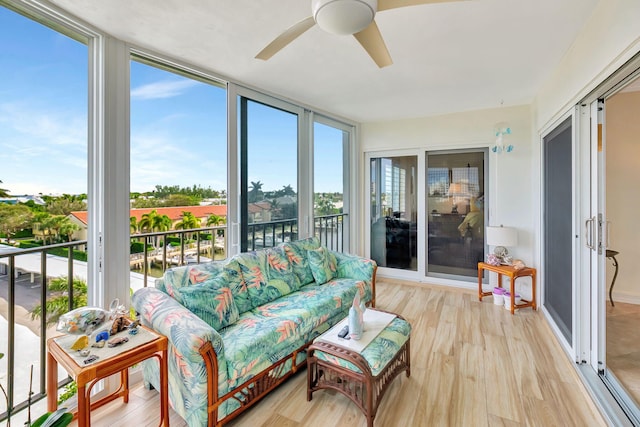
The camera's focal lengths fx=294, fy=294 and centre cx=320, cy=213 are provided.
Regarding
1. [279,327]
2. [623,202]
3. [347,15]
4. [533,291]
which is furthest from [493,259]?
[347,15]

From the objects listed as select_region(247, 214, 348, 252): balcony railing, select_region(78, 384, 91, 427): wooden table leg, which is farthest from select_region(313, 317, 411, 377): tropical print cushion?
select_region(247, 214, 348, 252): balcony railing

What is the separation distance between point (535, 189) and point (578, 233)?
151cm

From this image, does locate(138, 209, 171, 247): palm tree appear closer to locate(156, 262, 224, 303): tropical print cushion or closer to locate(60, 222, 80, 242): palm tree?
locate(60, 222, 80, 242): palm tree

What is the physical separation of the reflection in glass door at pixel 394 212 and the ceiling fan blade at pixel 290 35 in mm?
3324

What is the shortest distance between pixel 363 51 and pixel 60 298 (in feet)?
9.35

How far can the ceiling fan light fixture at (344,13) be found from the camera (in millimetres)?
1187

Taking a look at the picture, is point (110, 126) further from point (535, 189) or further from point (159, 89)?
point (535, 189)

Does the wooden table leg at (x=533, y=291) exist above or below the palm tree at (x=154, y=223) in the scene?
below

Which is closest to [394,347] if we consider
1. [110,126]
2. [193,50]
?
[110,126]

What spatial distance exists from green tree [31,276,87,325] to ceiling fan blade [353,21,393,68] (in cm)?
242

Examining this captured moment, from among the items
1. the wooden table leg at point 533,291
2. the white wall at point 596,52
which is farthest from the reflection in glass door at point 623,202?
the white wall at point 596,52

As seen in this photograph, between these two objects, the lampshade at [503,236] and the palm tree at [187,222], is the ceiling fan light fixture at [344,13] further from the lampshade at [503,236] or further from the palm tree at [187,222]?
the lampshade at [503,236]

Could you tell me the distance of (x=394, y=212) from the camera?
470 centimetres

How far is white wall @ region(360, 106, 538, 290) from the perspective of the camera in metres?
3.74
